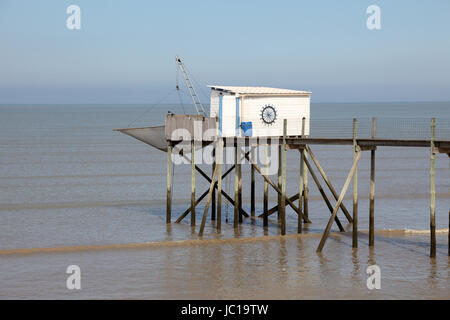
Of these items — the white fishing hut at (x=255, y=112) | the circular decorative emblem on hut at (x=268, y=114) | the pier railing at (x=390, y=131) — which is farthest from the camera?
the pier railing at (x=390, y=131)

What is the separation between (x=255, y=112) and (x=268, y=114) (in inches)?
20.6

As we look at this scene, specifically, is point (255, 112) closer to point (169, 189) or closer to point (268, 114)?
point (268, 114)

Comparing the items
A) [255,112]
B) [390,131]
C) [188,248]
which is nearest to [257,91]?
[255,112]

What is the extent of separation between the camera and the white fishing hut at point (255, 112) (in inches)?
998

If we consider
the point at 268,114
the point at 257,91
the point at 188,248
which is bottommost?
the point at 188,248

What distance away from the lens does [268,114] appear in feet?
83.8

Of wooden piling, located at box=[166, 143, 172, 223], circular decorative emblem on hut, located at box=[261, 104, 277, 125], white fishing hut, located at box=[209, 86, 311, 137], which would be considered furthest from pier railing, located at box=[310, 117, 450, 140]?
wooden piling, located at box=[166, 143, 172, 223]
